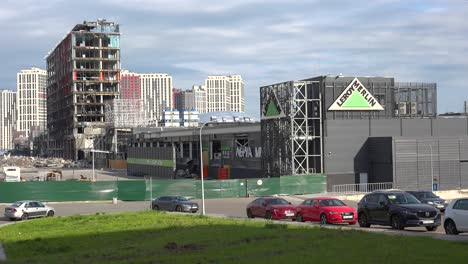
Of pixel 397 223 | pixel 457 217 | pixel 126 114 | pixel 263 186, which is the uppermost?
pixel 126 114

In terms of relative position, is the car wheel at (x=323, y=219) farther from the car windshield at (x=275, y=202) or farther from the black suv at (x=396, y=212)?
the car windshield at (x=275, y=202)

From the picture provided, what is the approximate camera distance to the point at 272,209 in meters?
36.3

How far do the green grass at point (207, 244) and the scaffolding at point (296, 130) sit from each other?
36.3 m

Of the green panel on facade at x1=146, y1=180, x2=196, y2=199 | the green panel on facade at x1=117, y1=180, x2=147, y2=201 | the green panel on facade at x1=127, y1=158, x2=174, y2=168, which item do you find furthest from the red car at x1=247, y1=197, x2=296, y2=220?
the green panel on facade at x1=127, y1=158, x2=174, y2=168

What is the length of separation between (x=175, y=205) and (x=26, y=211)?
10.2 m

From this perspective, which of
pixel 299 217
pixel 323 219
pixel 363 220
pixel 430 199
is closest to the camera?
pixel 363 220

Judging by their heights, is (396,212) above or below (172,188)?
above

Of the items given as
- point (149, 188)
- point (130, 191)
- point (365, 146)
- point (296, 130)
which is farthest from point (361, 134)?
point (130, 191)

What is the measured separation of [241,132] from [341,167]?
18.5 meters

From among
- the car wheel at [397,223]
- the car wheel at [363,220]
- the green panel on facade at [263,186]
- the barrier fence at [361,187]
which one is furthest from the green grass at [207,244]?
Answer: the barrier fence at [361,187]

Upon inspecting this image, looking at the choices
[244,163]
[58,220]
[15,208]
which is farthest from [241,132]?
[58,220]

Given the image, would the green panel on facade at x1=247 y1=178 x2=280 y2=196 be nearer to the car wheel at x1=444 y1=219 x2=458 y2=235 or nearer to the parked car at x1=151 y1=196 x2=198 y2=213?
the parked car at x1=151 y1=196 x2=198 y2=213

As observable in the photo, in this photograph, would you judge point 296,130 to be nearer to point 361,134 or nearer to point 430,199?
point 361,134

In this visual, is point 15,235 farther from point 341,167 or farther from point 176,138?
point 176,138
